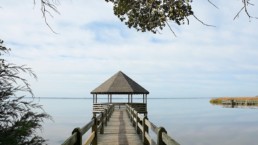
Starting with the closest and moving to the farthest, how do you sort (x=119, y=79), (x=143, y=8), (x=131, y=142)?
(x=143, y=8)
(x=131, y=142)
(x=119, y=79)

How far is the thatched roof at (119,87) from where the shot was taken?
37219 mm

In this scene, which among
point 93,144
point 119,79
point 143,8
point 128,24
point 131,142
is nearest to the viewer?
point 143,8

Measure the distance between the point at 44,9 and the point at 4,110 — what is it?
363cm

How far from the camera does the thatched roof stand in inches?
1465

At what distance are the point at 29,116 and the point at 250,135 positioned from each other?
114ft

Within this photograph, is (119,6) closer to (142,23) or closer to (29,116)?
(142,23)

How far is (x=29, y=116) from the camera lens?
30.8 feet

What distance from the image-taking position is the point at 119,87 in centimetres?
3784

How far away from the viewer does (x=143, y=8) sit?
345 inches

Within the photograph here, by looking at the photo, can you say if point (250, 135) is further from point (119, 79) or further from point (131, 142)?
point (131, 142)

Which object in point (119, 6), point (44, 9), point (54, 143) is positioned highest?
point (119, 6)

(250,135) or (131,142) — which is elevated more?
(131,142)

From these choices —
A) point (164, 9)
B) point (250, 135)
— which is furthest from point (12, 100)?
point (250, 135)

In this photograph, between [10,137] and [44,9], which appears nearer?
[44,9]
